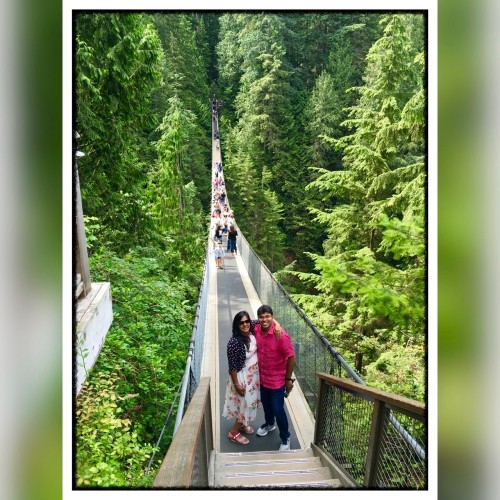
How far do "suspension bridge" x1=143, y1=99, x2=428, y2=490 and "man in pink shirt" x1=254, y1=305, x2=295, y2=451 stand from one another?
228 mm

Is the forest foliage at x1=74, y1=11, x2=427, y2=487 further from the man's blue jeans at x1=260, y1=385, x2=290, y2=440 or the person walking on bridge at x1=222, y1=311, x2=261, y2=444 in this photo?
the man's blue jeans at x1=260, y1=385, x2=290, y2=440

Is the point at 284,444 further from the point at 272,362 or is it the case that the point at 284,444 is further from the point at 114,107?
the point at 114,107

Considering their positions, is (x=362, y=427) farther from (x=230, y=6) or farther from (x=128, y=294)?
(x=128, y=294)

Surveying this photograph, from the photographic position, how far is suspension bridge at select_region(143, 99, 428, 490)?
5.79 feet

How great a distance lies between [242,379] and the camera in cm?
233

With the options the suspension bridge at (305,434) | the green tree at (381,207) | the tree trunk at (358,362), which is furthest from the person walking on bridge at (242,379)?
the tree trunk at (358,362)

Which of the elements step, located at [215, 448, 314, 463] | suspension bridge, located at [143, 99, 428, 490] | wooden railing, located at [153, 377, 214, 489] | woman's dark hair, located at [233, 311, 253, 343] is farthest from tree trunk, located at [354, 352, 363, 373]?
wooden railing, located at [153, 377, 214, 489]

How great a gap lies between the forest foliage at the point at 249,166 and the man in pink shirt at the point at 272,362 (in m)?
0.65

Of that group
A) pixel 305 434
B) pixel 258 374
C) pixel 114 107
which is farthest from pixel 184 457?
pixel 114 107

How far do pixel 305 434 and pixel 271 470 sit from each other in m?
0.45
